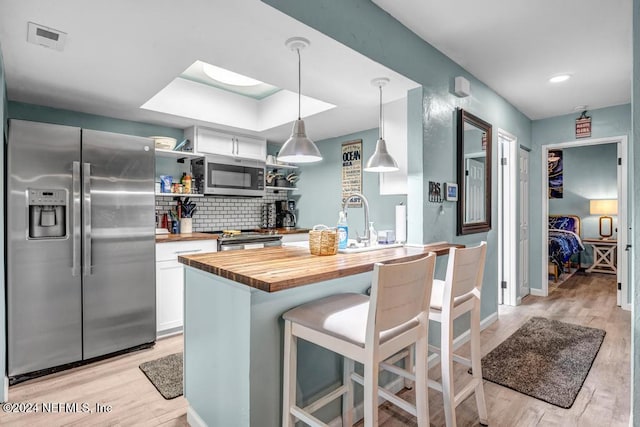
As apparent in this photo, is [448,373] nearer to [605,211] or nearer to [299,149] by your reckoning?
[299,149]

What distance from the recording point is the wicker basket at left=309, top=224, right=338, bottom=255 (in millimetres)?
1925

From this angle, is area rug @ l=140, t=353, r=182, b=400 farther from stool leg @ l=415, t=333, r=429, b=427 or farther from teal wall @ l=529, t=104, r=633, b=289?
teal wall @ l=529, t=104, r=633, b=289

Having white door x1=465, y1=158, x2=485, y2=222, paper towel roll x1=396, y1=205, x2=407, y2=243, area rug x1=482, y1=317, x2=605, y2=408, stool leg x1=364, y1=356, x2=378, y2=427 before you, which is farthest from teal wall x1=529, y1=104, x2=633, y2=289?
stool leg x1=364, y1=356, x2=378, y2=427

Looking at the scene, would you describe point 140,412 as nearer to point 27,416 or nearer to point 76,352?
point 27,416

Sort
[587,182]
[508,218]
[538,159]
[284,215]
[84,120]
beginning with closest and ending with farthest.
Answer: [84,120]
[508,218]
[538,159]
[284,215]
[587,182]

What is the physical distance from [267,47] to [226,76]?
143 cm

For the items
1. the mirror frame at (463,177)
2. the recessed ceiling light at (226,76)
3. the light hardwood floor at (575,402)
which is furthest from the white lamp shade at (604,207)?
the recessed ceiling light at (226,76)

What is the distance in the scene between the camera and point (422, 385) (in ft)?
4.80

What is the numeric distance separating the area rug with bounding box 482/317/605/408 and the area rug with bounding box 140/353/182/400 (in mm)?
2158

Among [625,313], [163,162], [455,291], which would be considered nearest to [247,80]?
[163,162]

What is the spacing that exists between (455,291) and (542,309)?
3.14 m

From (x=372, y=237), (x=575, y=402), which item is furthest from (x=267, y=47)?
(x=575, y=402)

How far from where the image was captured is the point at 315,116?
3492mm

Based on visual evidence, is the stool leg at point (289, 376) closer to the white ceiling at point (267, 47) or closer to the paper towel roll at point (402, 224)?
the paper towel roll at point (402, 224)
